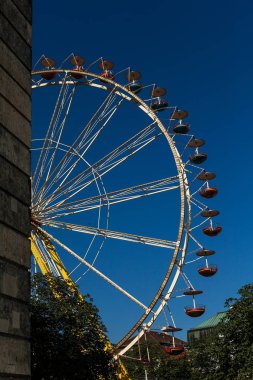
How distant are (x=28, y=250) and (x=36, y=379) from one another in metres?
16.1

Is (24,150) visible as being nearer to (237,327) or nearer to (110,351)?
(110,351)

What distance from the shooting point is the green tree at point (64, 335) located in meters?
25.5

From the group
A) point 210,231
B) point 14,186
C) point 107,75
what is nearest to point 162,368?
point 210,231

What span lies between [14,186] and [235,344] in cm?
2526

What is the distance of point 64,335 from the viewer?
2703 centimetres

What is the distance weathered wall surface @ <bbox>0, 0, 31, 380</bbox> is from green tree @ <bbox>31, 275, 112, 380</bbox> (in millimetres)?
16039

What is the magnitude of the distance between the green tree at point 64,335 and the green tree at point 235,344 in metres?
7.56

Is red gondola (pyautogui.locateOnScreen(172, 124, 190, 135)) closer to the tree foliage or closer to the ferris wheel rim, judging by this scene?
the ferris wheel rim

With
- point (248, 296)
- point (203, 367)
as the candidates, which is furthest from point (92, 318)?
point (203, 367)

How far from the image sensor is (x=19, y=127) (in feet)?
37.1

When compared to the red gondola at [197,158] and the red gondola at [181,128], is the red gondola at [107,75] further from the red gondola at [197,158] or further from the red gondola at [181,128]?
the red gondola at [197,158]

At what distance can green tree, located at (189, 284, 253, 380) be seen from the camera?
31727mm

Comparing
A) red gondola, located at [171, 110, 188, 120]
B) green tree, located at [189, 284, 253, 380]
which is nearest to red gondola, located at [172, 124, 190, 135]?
red gondola, located at [171, 110, 188, 120]

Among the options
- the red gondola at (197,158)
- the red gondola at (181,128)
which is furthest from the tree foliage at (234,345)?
the red gondola at (181,128)
